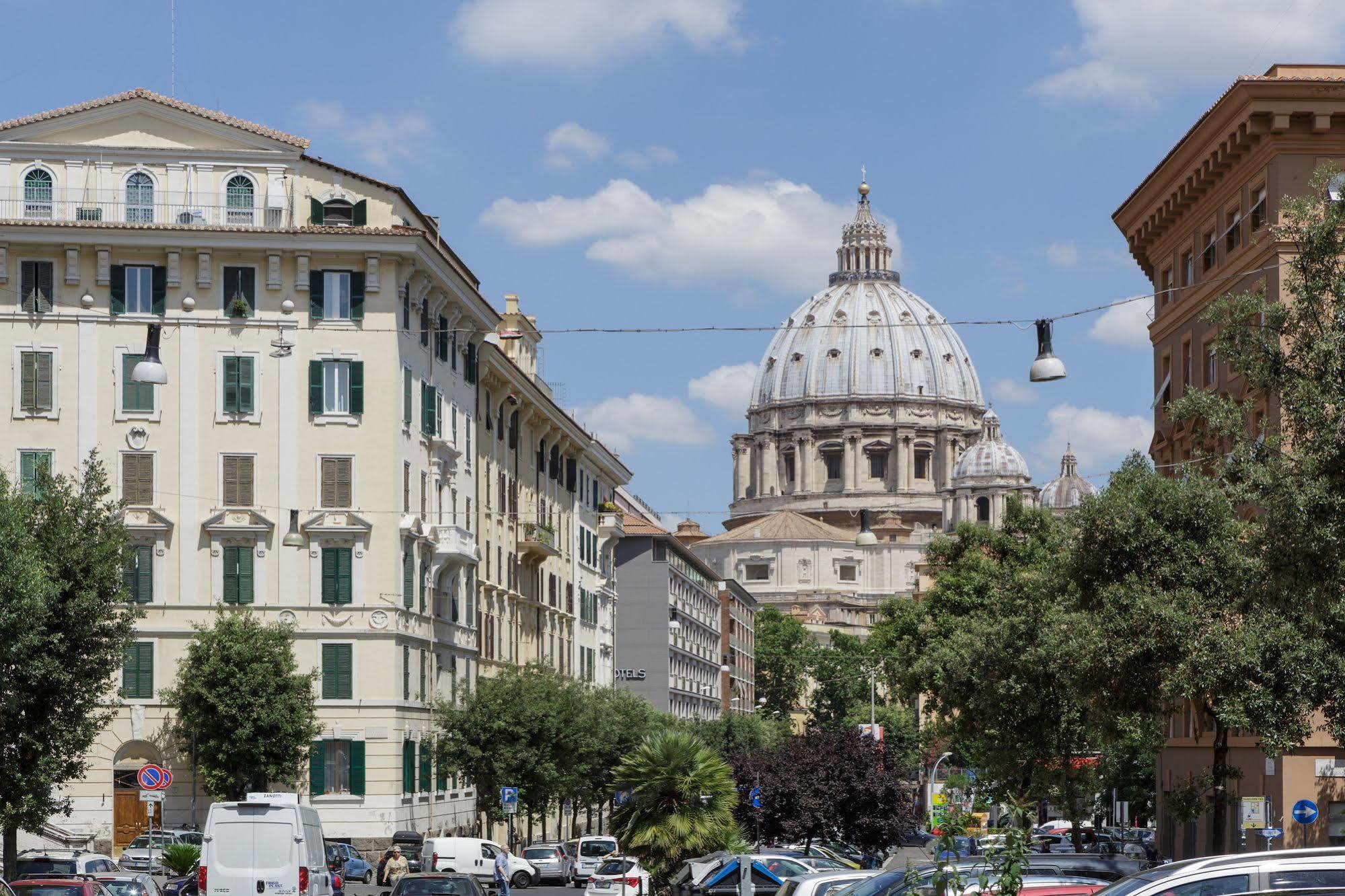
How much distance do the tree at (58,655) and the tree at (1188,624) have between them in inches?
661

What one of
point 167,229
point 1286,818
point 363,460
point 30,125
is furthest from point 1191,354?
point 30,125

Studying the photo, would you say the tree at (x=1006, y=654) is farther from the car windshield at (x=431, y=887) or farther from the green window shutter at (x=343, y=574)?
the green window shutter at (x=343, y=574)

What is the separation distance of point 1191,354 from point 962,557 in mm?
12889

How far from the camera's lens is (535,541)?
73.5 metres

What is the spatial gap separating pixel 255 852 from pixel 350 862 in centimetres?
2158

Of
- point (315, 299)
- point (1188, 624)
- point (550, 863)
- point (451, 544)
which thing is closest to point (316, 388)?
point (315, 299)

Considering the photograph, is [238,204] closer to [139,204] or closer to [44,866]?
[139,204]

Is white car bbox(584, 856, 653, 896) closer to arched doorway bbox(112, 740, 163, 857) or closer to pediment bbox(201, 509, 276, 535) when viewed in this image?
arched doorway bbox(112, 740, 163, 857)

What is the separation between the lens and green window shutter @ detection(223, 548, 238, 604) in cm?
5616

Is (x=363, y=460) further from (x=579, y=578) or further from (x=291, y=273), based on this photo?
(x=579, y=578)

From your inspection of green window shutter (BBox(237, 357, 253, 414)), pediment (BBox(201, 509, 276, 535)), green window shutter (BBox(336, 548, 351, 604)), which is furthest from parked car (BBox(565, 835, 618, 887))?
green window shutter (BBox(237, 357, 253, 414))

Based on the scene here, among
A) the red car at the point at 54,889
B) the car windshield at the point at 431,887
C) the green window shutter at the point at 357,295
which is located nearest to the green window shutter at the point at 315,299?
the green window shutter at the point at 357,295

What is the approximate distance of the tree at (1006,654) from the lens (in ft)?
134

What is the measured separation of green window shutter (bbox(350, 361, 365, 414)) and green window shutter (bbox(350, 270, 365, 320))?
1.30 metres
